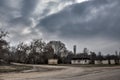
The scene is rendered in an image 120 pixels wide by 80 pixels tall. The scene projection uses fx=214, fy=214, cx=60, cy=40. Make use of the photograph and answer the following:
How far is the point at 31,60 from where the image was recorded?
10075 cm

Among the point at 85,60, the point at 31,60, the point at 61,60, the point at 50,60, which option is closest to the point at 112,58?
the point at 85,60

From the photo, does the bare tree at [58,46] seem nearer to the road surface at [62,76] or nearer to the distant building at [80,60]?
the distant building at [80,60]

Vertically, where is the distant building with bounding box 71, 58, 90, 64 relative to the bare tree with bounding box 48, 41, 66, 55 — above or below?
below

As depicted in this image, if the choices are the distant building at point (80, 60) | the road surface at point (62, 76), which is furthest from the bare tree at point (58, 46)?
the road surface at point (62, 76)

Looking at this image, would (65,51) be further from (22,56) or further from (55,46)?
(22,56)

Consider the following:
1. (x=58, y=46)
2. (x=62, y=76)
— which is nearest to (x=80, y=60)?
(x=58, y=46)

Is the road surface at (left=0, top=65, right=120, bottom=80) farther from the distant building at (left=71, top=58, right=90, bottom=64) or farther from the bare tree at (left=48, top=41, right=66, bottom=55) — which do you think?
the bare tree at (left=48, top=41, right=66, bottom=55)

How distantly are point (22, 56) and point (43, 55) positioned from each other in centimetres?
1086

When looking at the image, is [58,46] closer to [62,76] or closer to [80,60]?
[80,60]

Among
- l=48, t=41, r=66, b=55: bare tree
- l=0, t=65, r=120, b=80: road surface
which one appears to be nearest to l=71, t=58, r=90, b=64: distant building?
l=48, t=41, r=66, b=55: bare tree

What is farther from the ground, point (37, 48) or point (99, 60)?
point (37, 48)

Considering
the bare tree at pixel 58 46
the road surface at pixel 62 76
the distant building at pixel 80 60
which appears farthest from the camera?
the bare tree at pixel 58 46

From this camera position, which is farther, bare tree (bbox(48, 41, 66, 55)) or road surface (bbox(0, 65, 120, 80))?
bare tree (bbox(48, 41, 66, 55))

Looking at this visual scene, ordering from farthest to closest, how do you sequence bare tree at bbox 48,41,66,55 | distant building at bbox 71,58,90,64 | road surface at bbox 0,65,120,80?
1. bare tree at bbox 48,41,66,55
2. distant building at bbox 71,58,90,64
3. road surface at bbox 0,65,120,80
